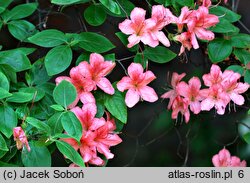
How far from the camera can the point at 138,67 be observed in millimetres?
1188

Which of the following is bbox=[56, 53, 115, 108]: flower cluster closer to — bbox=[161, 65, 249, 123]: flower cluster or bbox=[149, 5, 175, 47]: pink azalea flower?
bbox=[149, 5, 175, 47]: pink azalea flower

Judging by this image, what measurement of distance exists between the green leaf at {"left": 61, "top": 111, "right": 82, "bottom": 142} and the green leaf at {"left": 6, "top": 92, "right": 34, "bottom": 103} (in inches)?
3.7

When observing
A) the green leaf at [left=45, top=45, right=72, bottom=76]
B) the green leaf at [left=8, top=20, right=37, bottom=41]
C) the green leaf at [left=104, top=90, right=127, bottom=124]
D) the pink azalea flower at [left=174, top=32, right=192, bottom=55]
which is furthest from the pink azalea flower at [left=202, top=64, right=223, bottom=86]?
the green leaf at [left=8, top=20, right=37, bottom=41]

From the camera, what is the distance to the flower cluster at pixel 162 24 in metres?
1.18

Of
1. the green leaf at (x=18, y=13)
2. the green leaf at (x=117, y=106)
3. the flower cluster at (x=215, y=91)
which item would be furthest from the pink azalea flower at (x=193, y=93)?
the green leaf at (x=18, y=13)

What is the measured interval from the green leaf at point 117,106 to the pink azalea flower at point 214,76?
23 cm

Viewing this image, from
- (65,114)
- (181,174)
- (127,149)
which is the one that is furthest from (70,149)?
(127,149)

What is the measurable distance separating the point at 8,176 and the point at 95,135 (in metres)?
0.21

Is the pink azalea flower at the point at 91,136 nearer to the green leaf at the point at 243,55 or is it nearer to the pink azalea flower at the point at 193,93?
the pink azalea flower at the point at 193,93

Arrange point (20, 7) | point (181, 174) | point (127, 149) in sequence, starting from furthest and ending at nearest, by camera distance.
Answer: point (127, 149)
point (20, 7)
point (181, 174)

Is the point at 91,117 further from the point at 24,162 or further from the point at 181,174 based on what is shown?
the point at 181,174

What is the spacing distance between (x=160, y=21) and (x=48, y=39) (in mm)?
263

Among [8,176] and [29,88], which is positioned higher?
[29,88]

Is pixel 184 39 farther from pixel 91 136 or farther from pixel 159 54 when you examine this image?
pixel 91 136
